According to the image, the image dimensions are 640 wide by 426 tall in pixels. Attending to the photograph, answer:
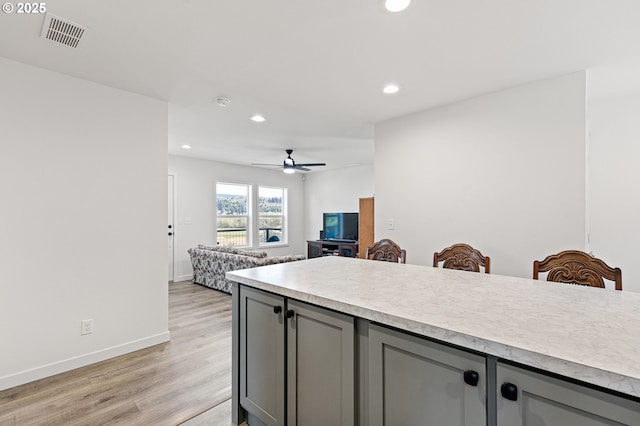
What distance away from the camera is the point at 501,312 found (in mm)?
1132

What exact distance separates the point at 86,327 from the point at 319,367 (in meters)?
2.37

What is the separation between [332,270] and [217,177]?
538cm

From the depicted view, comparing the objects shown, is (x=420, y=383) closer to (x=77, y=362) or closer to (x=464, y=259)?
(x=464, y=259)

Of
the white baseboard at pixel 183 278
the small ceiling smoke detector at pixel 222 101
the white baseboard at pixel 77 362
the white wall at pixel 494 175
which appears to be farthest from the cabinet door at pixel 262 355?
the white baseboard at pixel 183 278

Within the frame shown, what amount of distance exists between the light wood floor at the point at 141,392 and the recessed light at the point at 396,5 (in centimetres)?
268

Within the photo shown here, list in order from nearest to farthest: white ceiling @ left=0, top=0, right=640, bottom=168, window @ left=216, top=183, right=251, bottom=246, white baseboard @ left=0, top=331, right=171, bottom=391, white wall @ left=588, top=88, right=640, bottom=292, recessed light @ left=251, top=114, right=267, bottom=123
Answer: white ceiling @ left=0, top=0, right=640, bottom=168 → white baseboard @ left=0, top=331, right=171, bottom=391 → white wall @ left=588, top=88, right=640, bottom=292 → recessed light @ left=251, top=114, right=267, bottom=123 → window @ left=216, top=183, right=251, bottom=246

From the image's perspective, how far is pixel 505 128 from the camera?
285 cm

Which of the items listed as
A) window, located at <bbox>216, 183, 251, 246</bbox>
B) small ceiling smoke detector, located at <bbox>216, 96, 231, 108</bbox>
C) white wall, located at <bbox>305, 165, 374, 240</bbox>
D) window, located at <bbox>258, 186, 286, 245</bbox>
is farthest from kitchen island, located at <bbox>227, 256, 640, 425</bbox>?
window, located at <bbox>258, 186, 286, 245</bbox>

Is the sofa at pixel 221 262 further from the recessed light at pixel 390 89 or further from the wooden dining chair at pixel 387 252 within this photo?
the recessed light at pixel 390 89

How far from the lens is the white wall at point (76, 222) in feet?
7.47

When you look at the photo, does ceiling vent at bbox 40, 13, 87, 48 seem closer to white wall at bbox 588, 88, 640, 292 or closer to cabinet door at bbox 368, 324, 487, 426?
cabinet door at bbox 368, 324, 487, 426

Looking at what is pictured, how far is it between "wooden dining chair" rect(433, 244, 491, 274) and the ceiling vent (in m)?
3.00

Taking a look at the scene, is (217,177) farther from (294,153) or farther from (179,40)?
(179,40)

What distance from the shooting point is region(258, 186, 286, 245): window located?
307 inches
